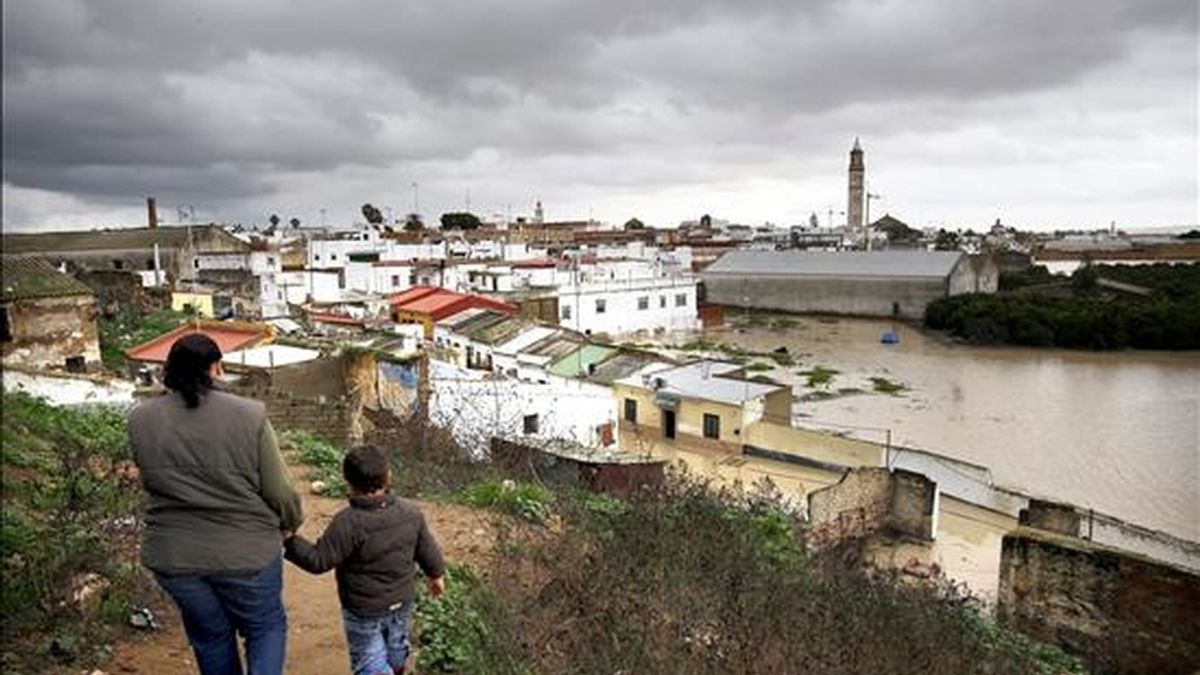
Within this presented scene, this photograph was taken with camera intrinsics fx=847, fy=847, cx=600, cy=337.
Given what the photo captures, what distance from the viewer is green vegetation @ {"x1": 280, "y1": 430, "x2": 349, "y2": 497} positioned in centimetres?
803

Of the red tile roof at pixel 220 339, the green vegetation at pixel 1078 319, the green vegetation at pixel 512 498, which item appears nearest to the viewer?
the green vegetation at pixel 512 498

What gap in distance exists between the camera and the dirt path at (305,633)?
4086 millimetres

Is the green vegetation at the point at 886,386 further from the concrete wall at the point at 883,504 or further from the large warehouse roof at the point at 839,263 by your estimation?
the large warehouse roof at the point at 839,263

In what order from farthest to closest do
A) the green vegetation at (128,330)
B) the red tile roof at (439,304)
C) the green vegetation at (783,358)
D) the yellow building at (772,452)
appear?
the green vegetation at (783,358), the red tile roof at (439,304), the green vegetation at (128,330), the yellow building at (772,452)

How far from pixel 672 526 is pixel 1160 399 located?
27.7 m

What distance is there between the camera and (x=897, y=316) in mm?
49625

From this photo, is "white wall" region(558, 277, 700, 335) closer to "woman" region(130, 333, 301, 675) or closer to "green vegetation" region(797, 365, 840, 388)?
"green vegetation" region(797, 365, 840, 388)

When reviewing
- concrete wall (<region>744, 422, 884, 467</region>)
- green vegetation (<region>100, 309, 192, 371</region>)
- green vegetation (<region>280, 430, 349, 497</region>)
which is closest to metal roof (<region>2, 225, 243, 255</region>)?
green vegetation (<region>100, 309, 192, 371</region>)

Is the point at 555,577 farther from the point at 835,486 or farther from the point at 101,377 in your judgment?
the point at 101,377

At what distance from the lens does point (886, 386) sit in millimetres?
30250

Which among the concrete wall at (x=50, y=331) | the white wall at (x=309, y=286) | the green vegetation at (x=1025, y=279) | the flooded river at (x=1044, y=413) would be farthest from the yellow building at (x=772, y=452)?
the green vegetation at (x=1025, y=279)

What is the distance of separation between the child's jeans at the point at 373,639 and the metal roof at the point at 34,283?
15569 millimetres

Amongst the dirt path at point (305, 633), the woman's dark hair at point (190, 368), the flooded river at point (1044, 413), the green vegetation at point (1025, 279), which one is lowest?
the flooded river at point (1044, 413)

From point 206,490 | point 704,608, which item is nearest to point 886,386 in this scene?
point 704,608
